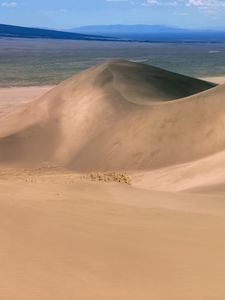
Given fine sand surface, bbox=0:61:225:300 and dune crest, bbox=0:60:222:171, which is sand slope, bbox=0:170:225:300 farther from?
dune crest, bbox=0:60:222:171

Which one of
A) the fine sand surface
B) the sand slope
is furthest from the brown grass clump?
the sand slope

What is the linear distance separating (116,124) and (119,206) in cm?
1202

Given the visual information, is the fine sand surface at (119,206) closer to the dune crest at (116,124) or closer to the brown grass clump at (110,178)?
the dune crest at (116,124)

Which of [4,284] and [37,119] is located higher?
[4,284]

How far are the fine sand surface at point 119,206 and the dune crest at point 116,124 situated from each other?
5cm

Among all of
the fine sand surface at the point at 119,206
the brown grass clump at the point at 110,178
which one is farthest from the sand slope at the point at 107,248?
the brown grass clump at the point at 110,178

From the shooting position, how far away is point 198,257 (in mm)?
4594

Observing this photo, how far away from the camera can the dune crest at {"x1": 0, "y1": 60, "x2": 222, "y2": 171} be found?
16500 millimetres

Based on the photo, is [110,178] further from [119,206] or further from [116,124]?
[119,206]

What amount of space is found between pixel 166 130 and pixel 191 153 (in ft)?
5.31

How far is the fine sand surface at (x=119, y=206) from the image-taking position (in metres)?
3.89

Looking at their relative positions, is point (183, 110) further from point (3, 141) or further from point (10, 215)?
point (10, 215)

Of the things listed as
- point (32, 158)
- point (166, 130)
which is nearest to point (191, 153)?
point (166, 130)

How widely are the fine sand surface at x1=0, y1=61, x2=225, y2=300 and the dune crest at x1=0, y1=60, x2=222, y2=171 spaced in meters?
0.05
